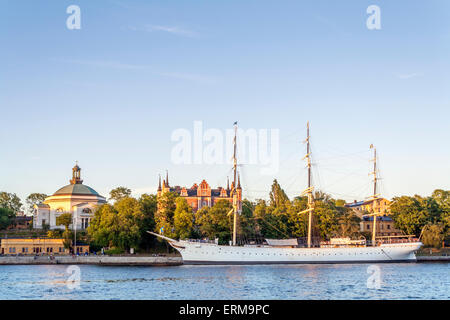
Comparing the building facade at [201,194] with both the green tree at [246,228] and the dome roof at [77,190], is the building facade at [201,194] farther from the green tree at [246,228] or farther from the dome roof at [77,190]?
the green tree at [246,228]

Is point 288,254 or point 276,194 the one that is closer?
point 288,254

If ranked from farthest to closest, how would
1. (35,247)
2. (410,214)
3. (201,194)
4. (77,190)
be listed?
(201,194) < (77,190) < (410,214) < (35,247)

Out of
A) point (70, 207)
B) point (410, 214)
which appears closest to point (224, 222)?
point (410, 214)

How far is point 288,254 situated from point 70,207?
6112 centimetres

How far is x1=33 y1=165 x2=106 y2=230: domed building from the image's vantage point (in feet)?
372

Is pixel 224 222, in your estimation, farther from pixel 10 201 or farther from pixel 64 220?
pixel 10 201

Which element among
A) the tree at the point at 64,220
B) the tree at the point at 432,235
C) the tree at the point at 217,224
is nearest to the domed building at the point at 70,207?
the tree at the point at 64,220

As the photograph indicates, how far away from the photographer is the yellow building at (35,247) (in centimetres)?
8144

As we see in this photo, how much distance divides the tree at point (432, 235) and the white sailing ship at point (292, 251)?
3.11 metres

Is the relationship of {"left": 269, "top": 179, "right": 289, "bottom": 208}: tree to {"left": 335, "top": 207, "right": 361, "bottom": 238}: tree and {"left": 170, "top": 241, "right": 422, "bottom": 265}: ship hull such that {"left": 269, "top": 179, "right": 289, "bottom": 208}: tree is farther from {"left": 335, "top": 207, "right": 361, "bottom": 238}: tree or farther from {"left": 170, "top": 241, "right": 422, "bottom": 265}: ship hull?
{"left": 170, "top": 241, "right": 422, "bottom": 265}: ship hull

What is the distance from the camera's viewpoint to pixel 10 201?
13362cm

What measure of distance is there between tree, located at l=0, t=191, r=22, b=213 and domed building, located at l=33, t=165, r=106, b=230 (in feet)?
63.9

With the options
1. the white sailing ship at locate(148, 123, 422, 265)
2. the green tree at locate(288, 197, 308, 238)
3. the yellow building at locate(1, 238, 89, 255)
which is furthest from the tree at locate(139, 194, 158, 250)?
the green tree at locate(288, 197, 308, 238)
